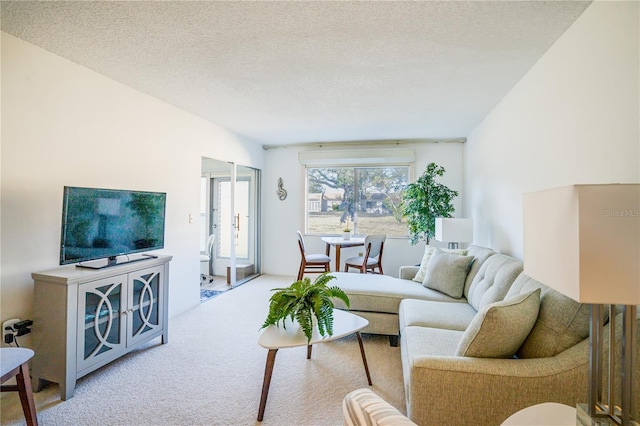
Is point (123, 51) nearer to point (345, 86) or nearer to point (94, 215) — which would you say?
point (94, 215)

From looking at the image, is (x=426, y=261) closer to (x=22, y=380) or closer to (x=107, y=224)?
(x=107, y=224)

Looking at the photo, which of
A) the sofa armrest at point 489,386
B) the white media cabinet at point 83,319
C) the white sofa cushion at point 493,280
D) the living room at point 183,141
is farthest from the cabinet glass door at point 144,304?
the white sofa cushion at point 493,280

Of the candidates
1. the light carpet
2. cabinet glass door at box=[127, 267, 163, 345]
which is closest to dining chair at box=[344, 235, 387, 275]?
the light carpet

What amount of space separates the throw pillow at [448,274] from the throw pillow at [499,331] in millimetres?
1342

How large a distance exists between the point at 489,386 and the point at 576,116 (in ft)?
5.24

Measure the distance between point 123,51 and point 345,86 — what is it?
1.76 metres

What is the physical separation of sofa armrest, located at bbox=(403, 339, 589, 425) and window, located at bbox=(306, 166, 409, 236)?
3902 millimetres

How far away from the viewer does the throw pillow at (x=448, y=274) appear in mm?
2783

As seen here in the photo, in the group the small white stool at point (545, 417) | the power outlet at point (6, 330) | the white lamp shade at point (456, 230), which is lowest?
the power outlet at point (6, 330)

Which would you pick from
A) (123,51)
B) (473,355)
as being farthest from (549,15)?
(123,51)

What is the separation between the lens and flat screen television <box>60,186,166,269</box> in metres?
2.11

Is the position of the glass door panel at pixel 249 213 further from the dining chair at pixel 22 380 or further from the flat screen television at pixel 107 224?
the dining chair at pixel 22 380

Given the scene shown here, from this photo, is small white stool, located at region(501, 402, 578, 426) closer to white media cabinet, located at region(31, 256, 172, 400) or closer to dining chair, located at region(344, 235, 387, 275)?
white media cabinet, located at region(31, 256, 172, 400)

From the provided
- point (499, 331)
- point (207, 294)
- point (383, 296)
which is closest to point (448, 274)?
point (383, 296)
